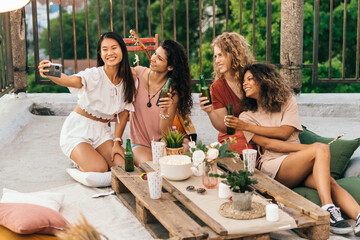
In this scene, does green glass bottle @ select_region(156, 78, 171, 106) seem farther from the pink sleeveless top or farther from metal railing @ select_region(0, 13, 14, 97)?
metal railing @ select_region(0, 13, 14, 97)

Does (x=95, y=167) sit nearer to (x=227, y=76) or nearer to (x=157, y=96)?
(x=157, y=96)

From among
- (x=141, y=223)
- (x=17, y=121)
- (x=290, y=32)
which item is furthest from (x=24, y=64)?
(x=141, y=223)

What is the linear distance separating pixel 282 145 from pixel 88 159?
151cm

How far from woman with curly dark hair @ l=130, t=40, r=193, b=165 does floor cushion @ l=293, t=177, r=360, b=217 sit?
121 cm

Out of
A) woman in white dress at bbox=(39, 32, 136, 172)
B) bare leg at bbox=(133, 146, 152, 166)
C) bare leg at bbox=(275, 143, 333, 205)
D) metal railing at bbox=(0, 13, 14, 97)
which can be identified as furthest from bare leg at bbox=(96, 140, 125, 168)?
metal railing at bbox=(0, 13, 14, 97)

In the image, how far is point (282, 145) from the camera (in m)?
3.71

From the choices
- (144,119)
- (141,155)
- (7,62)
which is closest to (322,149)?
(141,155)

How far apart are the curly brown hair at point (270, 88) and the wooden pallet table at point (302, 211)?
0.68 metres

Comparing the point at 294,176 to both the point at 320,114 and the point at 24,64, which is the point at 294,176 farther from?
the point at 24,64

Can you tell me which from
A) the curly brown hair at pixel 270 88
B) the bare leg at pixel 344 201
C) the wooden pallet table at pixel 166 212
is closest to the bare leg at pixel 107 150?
the wooden pallet table at pixel 166 212

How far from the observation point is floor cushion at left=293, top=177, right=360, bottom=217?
348cm

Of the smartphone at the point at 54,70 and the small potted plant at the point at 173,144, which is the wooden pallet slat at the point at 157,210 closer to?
the small potted plant at the point at 173,144

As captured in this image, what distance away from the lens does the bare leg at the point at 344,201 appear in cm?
332

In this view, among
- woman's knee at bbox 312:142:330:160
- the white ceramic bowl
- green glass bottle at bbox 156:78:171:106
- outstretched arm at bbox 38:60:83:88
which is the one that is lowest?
the white ceramic bowl
